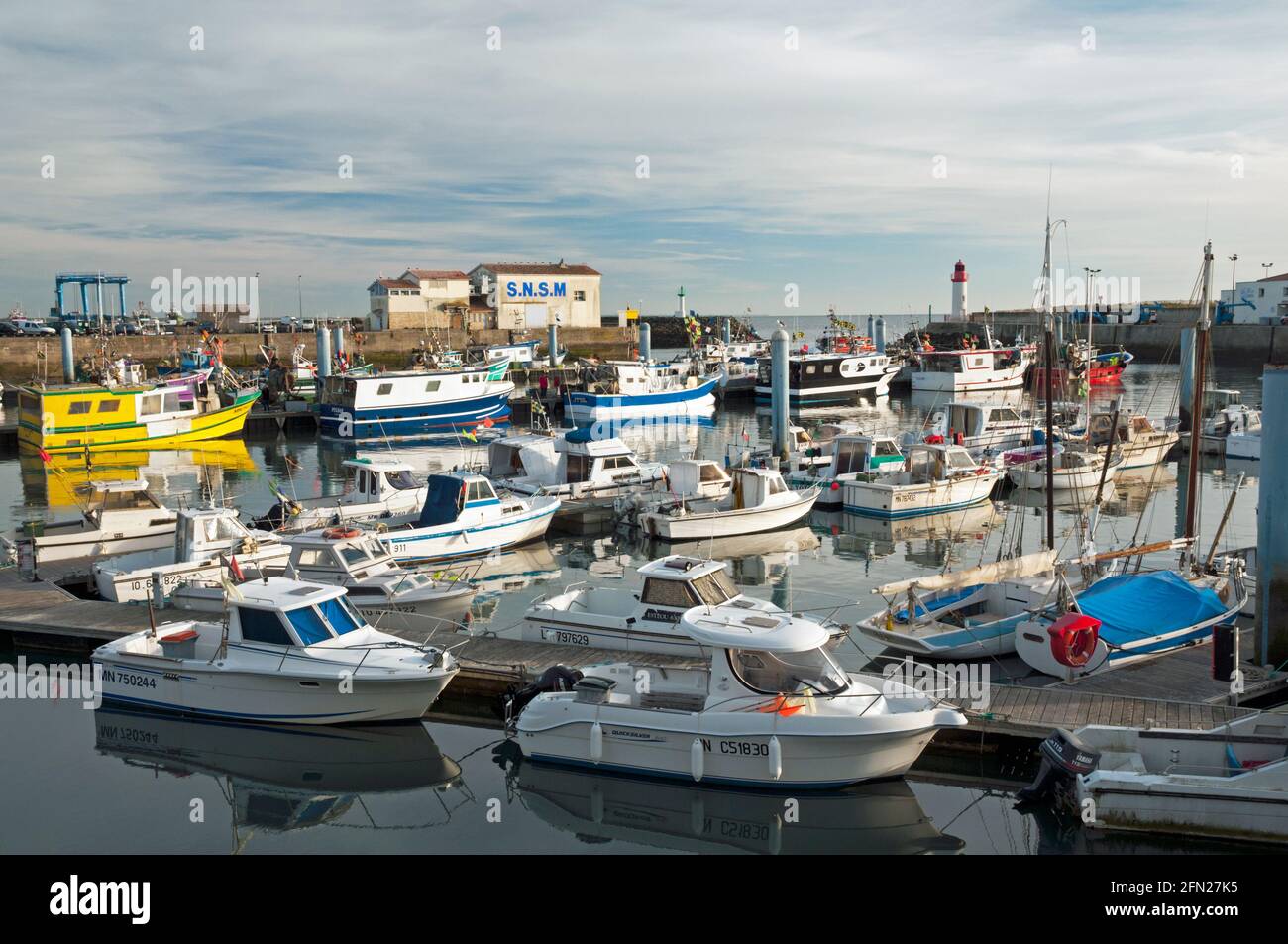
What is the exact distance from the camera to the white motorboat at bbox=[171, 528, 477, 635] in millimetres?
17391

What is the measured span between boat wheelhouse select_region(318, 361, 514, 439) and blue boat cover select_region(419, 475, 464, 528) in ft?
79.4

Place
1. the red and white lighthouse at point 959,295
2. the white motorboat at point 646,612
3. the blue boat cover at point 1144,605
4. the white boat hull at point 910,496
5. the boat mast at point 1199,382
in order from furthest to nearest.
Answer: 1. the red and white lighthouse at point 959,295
2. the white boat hull at point 910,496
3. the boat mast at point 1199,382
4. the white motorboat at point 646,612
5. the blue boat cover at point 1144,605

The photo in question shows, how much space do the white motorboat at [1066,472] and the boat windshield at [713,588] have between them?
1722 cm

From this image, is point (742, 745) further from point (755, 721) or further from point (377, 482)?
point (377, 482)

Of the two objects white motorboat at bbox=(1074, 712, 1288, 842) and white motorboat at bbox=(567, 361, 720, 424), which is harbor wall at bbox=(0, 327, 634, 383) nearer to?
white motorboat at bbox=(567, 361, 720, 424)

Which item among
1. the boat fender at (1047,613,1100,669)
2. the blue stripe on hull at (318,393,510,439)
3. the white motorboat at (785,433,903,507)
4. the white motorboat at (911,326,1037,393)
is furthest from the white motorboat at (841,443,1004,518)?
the white motorboat at (911,326,1037,393)

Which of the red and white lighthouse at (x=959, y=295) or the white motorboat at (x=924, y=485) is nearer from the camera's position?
the white motorboat at (x=924, y=485)

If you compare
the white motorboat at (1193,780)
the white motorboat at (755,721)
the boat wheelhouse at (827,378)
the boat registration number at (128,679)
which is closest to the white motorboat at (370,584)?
the boat registration number at (128,679)

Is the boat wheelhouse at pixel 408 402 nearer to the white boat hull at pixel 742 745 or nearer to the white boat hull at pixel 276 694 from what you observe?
the white boat hull at pixel 276 694

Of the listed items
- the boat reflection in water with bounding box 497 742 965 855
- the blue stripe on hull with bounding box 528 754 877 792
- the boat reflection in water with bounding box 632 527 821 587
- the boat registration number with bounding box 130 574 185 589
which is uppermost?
the boat registration number with bounding box 130 574 185 589

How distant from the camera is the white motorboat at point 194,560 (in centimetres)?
1847

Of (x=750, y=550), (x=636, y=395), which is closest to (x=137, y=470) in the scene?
(x=636, y=395)
